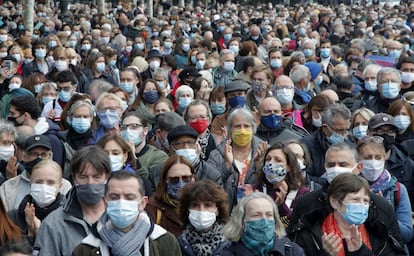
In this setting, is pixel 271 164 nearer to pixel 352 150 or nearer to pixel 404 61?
pixel 352 150

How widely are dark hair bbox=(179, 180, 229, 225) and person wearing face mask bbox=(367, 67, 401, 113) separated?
5612 mm

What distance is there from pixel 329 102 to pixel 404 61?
3.31 metres

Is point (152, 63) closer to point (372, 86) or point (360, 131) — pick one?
point (372, 86)

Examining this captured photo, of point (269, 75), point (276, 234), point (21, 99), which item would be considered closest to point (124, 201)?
point (276, 234)

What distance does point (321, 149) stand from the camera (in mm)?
9562

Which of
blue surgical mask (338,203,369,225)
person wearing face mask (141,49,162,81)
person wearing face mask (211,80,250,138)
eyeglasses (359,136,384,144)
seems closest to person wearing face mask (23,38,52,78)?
person wearing face mask (141,49,162,81)

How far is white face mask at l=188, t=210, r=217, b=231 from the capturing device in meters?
6.70

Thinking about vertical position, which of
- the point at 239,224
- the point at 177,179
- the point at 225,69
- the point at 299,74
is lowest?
the point at 225,69

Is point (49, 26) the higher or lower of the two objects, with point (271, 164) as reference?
lower

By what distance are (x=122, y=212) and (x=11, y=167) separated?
2.92m

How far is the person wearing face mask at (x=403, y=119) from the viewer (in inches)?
403

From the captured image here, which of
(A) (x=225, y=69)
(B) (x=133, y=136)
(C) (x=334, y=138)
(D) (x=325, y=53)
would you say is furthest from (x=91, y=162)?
(D) (x=325, y=53)

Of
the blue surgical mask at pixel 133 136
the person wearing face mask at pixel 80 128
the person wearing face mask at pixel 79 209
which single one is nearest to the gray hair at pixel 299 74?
the person wearing face mask at pixel 80 128

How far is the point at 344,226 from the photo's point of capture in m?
6.66
